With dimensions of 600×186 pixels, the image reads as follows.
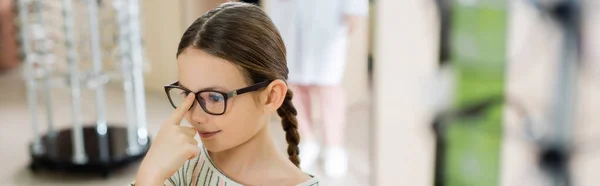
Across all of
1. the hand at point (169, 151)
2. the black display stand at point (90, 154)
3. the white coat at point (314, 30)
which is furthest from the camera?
the black display stand at point (90, 154)

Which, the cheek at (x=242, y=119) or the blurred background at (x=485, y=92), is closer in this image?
the cheek at (x=242, y=119)

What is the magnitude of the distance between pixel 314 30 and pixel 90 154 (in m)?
0.96

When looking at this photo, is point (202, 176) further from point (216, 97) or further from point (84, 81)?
point (84, 81)

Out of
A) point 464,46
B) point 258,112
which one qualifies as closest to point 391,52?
point 464,46

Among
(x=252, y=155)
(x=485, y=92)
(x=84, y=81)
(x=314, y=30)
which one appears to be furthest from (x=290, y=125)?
(x=84, y=81)

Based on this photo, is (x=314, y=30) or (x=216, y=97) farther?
(x=314, y=30)

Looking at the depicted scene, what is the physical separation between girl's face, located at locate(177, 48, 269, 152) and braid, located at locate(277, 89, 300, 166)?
0.09 m

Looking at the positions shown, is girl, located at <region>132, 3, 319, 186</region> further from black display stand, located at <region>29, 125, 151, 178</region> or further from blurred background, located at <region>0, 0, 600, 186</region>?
black display stand, located at <region>29, 125, 151, 178</region>

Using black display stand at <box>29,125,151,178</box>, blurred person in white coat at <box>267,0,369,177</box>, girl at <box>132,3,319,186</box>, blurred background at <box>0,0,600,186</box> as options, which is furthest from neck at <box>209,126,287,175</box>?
black display stand at <box>29,125,151,178</box>

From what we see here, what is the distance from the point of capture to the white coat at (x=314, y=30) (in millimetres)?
2438

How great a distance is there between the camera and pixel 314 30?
2.46 metres

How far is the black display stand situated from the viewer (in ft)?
8.55

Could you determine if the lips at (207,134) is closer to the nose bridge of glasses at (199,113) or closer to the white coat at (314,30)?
the nose bridge of glasses at (199,113)

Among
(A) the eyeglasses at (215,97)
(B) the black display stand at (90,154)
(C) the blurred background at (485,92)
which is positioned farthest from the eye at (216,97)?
(B) the black display stand at (90,154)
